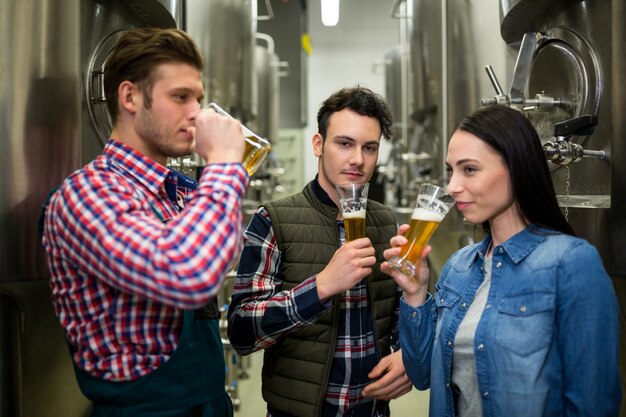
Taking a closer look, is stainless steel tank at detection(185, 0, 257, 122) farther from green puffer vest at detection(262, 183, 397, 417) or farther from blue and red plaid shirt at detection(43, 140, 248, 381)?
blue and red plaid shirt at detection(43, 140, 248, 381)

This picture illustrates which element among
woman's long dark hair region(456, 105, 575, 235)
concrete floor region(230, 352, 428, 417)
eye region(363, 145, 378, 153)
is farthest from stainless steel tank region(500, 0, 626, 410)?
concrete floor region(230, 352, 428, 417)

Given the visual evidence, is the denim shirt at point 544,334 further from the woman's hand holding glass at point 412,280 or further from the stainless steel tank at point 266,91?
the stainless steel tank at point 266,91

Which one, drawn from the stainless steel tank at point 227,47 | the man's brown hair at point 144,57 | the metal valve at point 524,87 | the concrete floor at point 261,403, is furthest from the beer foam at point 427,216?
the concrete floor at point 261,403

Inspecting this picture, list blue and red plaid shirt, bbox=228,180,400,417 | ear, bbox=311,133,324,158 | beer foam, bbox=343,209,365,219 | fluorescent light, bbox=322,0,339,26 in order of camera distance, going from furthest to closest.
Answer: fluorescent light, bbox=322,0,339,26 → ear, bbox=311,133,324,158 → blue and red plaid shirt, bbox=228,180,400,417 → beer foam, bbox=343,209,365,219

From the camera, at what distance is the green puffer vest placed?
1.54m

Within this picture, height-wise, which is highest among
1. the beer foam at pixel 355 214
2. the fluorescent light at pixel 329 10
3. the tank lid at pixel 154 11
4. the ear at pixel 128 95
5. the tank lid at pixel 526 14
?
the fluorescent light at pixel 329 10

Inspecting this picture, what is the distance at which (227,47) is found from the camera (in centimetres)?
383

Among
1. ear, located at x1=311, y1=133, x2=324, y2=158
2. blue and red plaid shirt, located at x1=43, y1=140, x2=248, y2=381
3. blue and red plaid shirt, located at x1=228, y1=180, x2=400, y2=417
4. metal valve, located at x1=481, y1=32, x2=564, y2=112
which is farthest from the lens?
metal valve, located at x1=481, y1=32, x2=564, y2=112

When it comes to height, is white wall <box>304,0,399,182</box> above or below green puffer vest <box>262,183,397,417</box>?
above

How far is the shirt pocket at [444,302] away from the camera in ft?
4.57

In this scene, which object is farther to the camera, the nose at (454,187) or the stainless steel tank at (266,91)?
the stainless steel tank at (266,91)

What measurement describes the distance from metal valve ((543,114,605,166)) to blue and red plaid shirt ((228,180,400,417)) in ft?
2.28

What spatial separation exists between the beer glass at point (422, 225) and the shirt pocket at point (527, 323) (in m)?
0.23

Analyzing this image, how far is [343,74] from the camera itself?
9492mm
